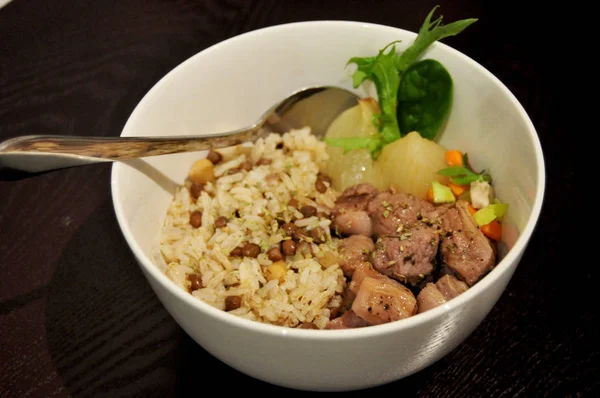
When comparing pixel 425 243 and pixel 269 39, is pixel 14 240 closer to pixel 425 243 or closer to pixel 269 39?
pixel 269 39

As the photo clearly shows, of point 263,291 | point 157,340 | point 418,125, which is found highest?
point 418,125

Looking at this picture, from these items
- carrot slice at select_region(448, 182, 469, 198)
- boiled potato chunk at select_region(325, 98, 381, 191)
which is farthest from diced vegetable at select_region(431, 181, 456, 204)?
boiled potato chunk at select_region(325, 98, 381, 191)

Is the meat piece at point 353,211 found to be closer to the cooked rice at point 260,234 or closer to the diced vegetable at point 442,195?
the cooked rice at point 260,234

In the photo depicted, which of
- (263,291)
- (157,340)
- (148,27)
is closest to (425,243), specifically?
(263,291)

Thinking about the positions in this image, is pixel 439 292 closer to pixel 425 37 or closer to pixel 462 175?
pixel 462 175

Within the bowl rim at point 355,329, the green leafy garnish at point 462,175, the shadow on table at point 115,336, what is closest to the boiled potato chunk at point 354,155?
the green leafy garnish at point 462,175

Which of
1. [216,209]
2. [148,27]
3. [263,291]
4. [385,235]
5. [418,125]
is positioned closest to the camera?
[263,291]

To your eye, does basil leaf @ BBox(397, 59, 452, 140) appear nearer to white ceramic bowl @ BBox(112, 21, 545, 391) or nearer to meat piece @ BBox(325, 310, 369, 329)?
white ceramic bowl @ BBox(112, 21, 545, 391)
